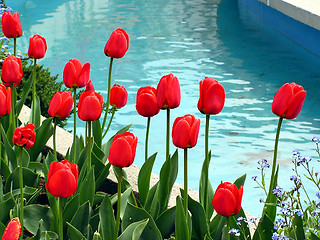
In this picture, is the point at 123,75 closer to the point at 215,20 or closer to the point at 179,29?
the point at 179,29

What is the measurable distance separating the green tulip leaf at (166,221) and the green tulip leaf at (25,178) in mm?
709

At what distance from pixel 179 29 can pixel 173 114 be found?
16.6ft

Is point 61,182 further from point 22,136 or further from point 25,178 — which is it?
point 25,178

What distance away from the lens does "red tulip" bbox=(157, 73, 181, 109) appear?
79.1 inches

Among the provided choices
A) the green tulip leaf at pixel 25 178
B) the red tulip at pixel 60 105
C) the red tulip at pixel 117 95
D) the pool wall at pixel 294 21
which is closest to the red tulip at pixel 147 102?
the red tulip at pixel 60 105

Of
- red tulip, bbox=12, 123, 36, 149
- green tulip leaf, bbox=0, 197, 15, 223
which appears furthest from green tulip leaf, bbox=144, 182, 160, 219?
red tulip, bbox=12, 123, 36, 149

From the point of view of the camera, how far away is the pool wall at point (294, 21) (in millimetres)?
8346

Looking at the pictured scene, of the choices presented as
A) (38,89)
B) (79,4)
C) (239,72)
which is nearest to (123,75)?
(239,72)

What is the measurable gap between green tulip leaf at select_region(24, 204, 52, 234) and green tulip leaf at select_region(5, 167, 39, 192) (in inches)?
10.7

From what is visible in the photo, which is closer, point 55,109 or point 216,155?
point 55,109

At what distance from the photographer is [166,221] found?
227 cm

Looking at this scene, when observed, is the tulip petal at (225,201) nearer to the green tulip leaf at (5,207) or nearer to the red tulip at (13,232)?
the red tulip at (13,232)

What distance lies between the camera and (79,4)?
15.0 meters

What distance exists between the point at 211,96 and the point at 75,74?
0.81 m
